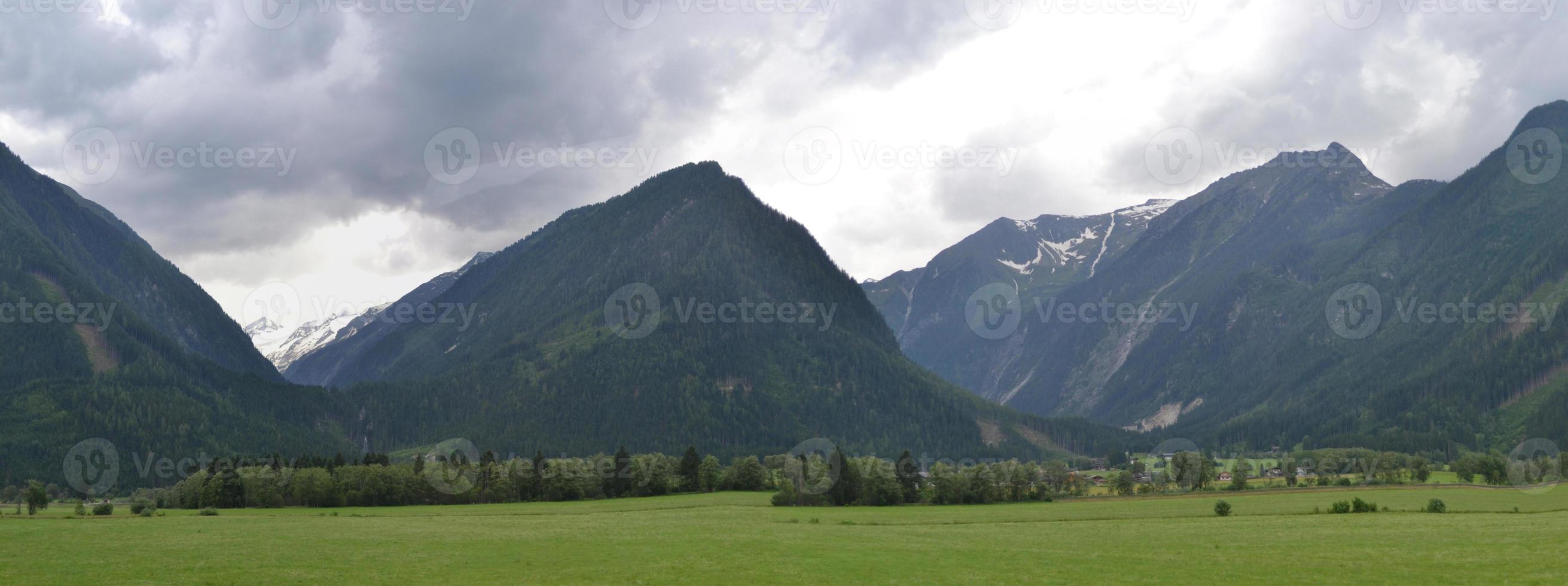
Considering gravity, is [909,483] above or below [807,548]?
above

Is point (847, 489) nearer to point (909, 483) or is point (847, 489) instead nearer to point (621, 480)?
point (909, 483)

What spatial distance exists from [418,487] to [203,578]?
111003mm

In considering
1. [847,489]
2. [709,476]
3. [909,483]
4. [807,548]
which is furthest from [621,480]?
[807,548]

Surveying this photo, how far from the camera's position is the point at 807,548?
278 feet

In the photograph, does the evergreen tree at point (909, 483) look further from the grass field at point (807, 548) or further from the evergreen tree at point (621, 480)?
the evergreen tree at point (621, 480)

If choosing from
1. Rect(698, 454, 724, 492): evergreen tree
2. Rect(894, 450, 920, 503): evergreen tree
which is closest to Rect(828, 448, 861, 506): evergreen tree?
Rect(894, 450, 920, 503): evergreen tree

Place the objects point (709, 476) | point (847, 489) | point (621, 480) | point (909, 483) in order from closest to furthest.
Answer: point (847, 489), point (909, 483), point (621, 480), point (709, 476)

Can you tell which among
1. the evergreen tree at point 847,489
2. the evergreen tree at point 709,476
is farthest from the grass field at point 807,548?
the evergreen tree at point 709,476

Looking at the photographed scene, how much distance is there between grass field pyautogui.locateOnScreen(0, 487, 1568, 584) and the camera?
66.0 m

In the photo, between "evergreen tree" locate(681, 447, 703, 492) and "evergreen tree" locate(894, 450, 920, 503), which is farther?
"evergreen tree" locate(681, 447, 703, 492)

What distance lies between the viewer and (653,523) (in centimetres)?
11175

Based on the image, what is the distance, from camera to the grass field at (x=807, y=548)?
217 feet

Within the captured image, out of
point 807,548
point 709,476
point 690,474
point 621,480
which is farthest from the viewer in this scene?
point 709,476

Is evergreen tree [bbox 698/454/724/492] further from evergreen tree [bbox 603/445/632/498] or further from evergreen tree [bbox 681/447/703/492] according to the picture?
evergreen tree [bbox 603/445/632/498]
